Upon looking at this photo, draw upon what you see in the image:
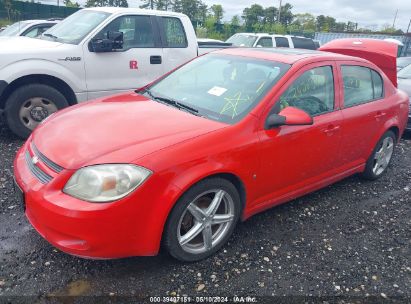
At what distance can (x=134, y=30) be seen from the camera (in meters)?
5.70

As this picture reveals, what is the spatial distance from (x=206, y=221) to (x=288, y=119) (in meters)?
1.03

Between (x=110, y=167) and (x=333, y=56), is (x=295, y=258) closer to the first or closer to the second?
(x=110, y=167)

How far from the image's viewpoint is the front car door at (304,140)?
9.86 ft

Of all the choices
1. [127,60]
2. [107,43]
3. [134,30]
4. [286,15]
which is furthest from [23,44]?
[286,15]

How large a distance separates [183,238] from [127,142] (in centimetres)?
82

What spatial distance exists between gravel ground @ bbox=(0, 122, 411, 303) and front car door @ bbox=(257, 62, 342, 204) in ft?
1.25

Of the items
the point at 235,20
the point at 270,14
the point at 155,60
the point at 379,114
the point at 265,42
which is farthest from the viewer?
the point at 270,14

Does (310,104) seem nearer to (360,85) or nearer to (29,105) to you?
(360,85)

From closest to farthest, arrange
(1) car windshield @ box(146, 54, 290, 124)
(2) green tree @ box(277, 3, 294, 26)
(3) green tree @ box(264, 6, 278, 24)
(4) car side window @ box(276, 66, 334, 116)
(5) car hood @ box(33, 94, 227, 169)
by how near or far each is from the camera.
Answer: (5) car hood @ box(33, 94, 227, 169), (1) car windshield @ box(146, 54, 290, 124), (4) car side window @ box(276, 66, 334, 116), (3) green tree @ box(264, 6, 278, 24), (2) green tree @ box(277, 3, 294, 26)

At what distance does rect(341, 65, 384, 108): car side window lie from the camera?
12.2ft

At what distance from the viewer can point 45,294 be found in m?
2.39

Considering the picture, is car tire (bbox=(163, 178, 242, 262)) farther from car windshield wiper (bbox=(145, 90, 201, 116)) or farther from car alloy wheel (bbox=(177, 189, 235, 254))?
car windshield wiper (bbox=(145, 90, 201, 116))

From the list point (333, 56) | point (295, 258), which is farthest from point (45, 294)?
point (333, 56)

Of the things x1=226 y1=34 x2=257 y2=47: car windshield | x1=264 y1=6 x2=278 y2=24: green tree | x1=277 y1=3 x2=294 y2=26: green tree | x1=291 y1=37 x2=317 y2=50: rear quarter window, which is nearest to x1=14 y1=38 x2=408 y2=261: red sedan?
x1=226 y1=34 x2=257 y2=47: car windshield
